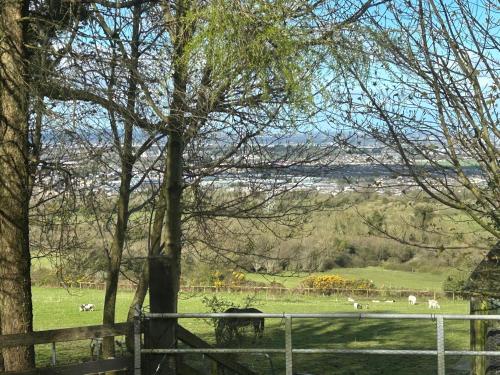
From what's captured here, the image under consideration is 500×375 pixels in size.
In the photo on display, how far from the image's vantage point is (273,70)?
5.50 metres

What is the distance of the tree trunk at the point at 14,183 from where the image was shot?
24.5 feet

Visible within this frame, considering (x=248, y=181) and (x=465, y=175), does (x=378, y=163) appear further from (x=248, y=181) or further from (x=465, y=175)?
(x=248, y=181)

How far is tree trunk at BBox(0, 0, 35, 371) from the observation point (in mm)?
7461

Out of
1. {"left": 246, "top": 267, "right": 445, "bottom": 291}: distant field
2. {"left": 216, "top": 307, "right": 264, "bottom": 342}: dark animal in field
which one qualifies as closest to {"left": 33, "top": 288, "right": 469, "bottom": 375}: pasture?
{"left": 216, "top": 307, "right": 264, "bottom": 342}: dark animal in field

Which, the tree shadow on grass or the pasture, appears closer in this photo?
the tree shadow on grass

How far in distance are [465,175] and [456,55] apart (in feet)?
3.11

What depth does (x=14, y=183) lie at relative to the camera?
7.66 meters

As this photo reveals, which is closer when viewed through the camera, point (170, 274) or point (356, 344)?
point (170, 274)

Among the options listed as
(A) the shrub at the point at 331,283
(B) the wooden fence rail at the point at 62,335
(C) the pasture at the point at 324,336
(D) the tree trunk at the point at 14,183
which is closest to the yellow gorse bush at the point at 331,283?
(A) the shrub at the point at 331,283

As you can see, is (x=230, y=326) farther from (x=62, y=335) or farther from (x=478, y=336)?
(x=62, y=335)

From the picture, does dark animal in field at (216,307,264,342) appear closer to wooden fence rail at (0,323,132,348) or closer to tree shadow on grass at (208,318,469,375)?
tree shadow on grass at (208,318,469,375)

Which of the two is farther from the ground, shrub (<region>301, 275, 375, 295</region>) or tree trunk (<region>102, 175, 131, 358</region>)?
tree trunk (<region>102, 175, 131, 358</region>)

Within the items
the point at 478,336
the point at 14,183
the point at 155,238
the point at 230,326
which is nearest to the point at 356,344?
the point at 230,326

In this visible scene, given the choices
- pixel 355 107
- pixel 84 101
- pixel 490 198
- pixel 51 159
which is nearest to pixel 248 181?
pixel 51 159
